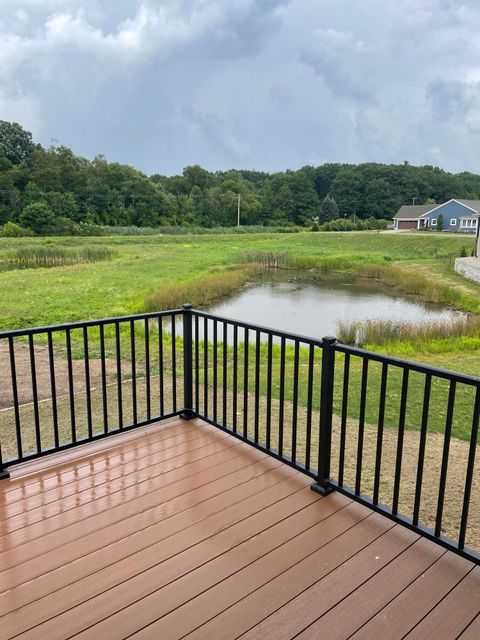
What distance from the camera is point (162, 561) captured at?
6.12 feet

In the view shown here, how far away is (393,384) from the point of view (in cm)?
540

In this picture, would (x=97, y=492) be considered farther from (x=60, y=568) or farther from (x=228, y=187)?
(x=228, y=187)

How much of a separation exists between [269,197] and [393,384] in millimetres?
59053

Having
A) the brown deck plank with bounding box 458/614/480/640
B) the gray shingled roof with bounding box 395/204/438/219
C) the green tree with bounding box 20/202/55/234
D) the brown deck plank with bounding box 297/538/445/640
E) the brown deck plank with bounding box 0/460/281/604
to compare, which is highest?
the gray shingled roof with bounding box 395/204/438/219

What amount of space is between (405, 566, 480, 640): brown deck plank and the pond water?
6.94 m

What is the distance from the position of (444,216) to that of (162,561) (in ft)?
181

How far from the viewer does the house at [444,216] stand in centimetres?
4812

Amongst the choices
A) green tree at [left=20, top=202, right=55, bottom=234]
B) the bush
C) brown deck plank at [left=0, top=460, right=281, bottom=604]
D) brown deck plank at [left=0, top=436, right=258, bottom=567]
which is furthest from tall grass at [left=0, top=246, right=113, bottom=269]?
brown deck plank at [left=0, top=460, right=281, bottom=604]

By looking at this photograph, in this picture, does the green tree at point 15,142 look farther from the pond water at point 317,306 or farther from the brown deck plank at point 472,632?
the brown deck plank at point 472,632

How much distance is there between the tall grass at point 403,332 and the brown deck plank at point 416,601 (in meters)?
6.40

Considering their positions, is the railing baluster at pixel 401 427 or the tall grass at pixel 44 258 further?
the tall grass at pixel 44 258

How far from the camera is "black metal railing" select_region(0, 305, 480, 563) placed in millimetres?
2121

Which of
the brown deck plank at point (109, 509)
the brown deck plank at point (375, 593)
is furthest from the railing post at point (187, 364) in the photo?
the brown deck plank at point (375, 593)

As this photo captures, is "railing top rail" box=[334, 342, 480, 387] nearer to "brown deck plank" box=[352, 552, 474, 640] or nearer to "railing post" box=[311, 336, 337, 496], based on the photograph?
"railing post" box=[311, 336, 337, 496]
